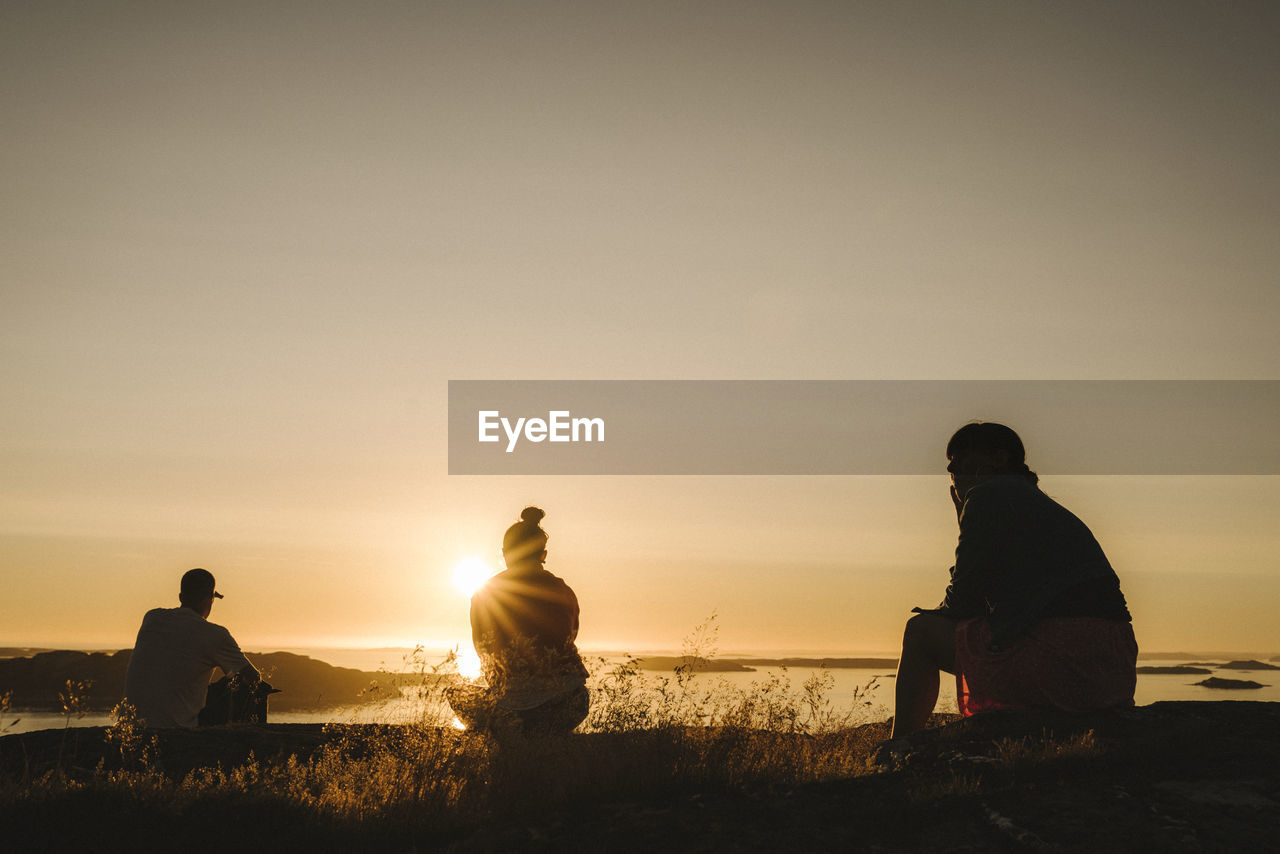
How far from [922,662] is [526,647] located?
9.61 feet

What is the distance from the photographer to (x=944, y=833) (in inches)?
145

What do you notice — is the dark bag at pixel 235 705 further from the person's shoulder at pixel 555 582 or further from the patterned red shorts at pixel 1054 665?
the patterned red shorts at pixel 1054 665

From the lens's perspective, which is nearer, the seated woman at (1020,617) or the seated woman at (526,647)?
the seated woman at (1020,617)

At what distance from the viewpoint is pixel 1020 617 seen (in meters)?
4.32

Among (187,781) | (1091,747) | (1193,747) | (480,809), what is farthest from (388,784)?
(1193,747)

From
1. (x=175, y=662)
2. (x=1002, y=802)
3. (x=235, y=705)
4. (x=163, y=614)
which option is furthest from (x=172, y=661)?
(x=1002, y=802)

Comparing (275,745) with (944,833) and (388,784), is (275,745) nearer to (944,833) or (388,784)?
(388,784)

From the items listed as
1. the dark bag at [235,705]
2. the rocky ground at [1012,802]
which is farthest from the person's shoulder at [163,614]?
the rocky ground at [1012,802]

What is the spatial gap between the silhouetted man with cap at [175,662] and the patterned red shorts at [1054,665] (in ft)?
18.5

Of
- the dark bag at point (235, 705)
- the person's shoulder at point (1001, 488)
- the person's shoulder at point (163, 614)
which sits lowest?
the dark bag at point (235, 705)

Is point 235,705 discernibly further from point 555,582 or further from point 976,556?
point 976,556

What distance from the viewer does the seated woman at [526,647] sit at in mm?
6273

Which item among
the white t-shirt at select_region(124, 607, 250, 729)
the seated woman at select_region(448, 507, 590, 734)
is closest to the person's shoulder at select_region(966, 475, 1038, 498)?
the seated woman at select_region(448, 507, 590, 734)

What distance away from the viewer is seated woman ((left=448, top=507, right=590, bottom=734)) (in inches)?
247
